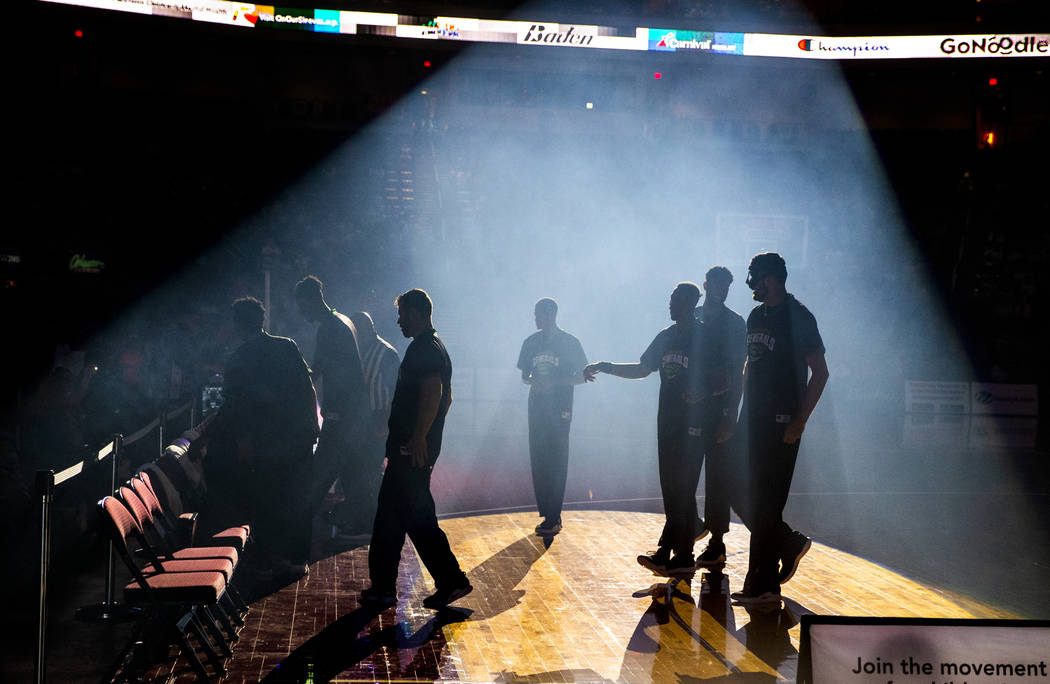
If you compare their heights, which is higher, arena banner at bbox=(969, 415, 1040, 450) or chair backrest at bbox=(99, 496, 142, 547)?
chair backrest at bbox=(99, 496, 142, 547)

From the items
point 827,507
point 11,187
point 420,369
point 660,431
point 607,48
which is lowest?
point 827,507

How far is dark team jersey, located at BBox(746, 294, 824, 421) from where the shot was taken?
5.76m

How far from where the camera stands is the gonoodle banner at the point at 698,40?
2305 centimetres

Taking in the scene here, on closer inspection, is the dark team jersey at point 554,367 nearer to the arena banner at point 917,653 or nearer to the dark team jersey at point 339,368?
the dark team jersey at point 339,368

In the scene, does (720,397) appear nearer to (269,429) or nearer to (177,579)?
(269,429)

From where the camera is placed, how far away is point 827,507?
35.0ft

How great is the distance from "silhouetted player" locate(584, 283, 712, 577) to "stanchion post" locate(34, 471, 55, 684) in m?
3.90

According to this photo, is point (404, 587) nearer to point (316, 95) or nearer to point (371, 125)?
point (371, 125)

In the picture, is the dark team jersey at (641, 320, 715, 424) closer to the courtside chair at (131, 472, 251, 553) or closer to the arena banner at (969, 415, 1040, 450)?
the courtside chair at (131, 472, 251, 553)

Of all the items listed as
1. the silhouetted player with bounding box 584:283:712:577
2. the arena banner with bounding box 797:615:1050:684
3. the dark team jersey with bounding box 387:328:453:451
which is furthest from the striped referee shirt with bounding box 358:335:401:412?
the arena banner with bounding box 797:615:1050:684

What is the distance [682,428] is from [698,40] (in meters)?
18.7

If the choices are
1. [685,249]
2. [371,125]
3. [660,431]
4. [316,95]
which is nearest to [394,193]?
[371,125]

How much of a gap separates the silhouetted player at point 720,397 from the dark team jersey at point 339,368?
2791mm

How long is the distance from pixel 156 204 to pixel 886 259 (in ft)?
57.8
